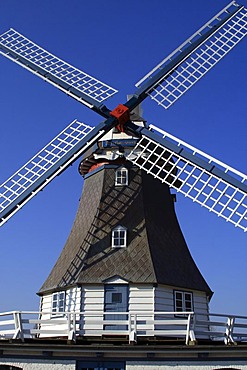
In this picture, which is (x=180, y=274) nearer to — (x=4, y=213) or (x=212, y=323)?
(x=212, y=323)

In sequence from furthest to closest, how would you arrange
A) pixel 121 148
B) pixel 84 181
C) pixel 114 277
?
pixel 84 181 → pixel 121 148 → pixel 114 277

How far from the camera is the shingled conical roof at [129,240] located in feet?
41.6

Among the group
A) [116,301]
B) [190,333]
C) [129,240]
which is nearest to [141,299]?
[116,301]

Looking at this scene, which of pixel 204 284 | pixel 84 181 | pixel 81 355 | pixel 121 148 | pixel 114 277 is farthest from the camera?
pixel 84 181

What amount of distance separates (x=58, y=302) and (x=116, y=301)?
6.42 ft

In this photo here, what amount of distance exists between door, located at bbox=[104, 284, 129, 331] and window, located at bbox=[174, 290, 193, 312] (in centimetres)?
143

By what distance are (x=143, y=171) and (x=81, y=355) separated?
646cm

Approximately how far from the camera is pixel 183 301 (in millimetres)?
12859

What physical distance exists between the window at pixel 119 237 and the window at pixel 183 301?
2.04 metres

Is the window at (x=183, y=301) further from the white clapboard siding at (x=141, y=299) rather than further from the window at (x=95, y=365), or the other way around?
the window at (x=95, y=365)

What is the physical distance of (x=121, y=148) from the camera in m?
14.6

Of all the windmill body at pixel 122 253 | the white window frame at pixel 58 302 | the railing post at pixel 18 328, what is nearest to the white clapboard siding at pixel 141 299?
the windmill body at pixel 122 253

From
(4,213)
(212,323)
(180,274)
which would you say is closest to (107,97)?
(4,213)

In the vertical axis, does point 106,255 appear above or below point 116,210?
below
